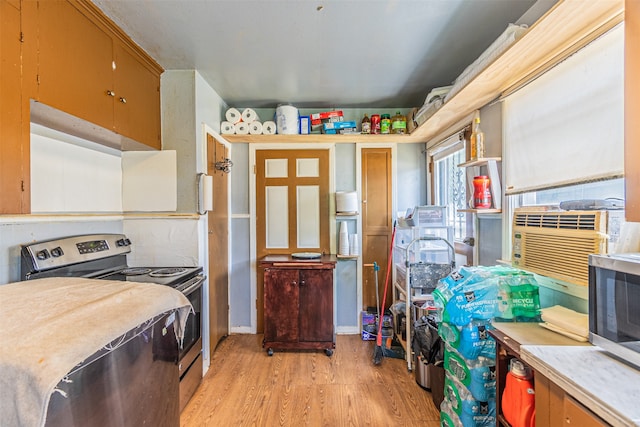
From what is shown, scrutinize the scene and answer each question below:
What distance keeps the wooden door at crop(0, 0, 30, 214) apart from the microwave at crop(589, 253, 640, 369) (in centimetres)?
223

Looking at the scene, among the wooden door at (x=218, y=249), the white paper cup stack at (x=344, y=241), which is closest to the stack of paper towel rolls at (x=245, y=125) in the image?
the wooden door at (x=218, y=249)

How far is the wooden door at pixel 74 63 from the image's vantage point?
1285 mm

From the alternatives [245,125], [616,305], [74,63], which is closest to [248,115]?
[245,125]

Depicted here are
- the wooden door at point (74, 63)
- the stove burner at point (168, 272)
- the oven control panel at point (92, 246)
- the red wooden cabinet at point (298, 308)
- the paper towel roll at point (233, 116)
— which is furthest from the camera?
the paper towel roll at point (233, 116)

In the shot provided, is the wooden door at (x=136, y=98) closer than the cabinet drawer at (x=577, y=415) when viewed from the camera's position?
No

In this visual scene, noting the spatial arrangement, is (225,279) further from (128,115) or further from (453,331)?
A: (453,331)

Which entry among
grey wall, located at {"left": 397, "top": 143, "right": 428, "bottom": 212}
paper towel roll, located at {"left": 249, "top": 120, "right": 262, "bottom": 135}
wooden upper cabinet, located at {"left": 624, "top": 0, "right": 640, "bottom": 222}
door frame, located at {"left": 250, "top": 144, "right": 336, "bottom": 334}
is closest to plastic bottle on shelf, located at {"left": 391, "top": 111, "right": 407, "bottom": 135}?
grey wall, located at {"left": 397, "top": 143, "right": 428, "bottom": 212}

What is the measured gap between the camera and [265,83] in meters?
2.46

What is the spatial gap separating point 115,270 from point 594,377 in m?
2.56

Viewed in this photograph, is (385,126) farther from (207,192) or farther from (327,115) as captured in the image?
(207,192)

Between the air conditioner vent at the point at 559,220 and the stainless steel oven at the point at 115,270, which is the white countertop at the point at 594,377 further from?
the stainless steel oven at the point at 115,270

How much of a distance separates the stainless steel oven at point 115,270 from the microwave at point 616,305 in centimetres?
182

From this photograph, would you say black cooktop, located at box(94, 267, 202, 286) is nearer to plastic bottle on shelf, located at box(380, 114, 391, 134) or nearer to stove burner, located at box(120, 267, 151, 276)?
stove burner, located at box(120, 267, 151, 276)

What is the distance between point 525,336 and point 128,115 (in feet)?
8.29
